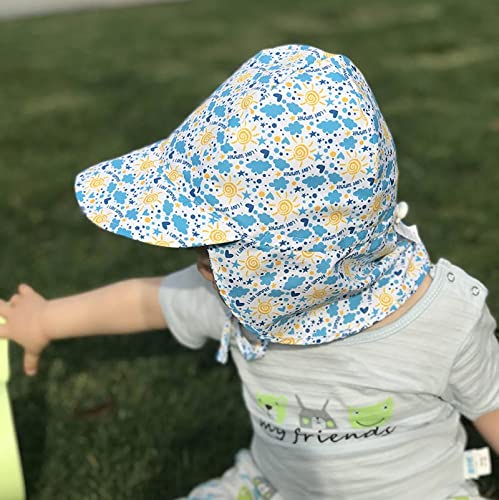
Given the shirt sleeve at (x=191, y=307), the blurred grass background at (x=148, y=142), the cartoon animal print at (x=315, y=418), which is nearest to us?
the cartoon animal print at (x=315, y=418)

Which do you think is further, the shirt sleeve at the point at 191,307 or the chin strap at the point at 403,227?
the shirt sleeve at the point at 191,307

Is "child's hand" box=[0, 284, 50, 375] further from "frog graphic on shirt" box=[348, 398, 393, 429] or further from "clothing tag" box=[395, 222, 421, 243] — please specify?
"clothing tag" box=[395, 222, 421, 243]

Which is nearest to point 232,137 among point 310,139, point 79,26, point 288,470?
point 310,139

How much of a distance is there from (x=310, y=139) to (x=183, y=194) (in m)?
0.30

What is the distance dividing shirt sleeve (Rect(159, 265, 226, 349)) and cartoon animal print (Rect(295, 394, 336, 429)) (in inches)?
12.3

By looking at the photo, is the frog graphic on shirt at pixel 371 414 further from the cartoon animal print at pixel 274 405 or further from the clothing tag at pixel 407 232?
the clothing tag at pixel 407 232

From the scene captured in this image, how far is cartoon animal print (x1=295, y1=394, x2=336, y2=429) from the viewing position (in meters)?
1.98

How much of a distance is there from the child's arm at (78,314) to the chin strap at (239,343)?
28 centimetres

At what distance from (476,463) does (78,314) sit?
1.10 m

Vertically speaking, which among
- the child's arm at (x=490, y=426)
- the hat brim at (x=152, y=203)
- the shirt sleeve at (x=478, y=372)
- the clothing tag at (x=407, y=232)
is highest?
the hat brim at (x=152, y=203)

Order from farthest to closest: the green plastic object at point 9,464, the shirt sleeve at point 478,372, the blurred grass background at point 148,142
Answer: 1. the blurred grass background at point 148,142
2. the shirt sleeve at point 478,372
3. the green plastic object at point 9,464

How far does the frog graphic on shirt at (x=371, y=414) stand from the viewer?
6.36 ft

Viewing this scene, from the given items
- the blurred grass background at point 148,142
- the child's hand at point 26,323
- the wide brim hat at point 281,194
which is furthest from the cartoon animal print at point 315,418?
the child's hand at point 26,323

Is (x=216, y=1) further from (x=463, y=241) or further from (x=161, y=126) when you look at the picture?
(x=463, y=241)
